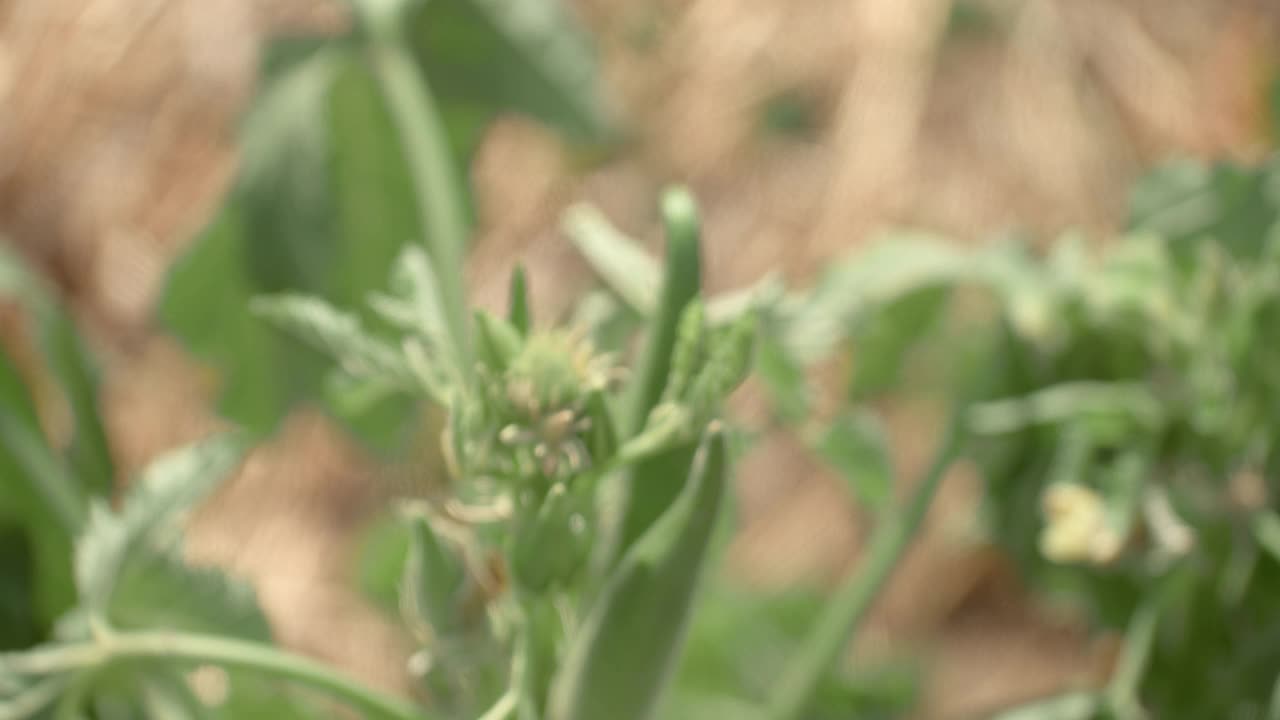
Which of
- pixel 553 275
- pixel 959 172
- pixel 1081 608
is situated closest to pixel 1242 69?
pixel 959 172

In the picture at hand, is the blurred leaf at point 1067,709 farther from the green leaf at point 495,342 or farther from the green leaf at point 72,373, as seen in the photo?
the green leaf at point 72,373

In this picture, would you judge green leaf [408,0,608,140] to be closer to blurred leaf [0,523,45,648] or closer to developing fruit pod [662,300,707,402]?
blurred leaf [0,523,45,648]

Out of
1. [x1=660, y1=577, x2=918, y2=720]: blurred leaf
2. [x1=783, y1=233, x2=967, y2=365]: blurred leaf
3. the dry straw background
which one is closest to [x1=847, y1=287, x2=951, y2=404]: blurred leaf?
[x1=783, y1=233, x2=967, y2=365]: blurred leaf

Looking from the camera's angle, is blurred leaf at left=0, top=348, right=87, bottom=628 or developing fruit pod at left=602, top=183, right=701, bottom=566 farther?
blurred leaf at left=0, top=348, right=87, bottom=628

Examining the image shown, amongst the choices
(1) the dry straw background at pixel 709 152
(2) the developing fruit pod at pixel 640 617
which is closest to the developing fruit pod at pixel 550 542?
(2) the developing fruit pod at pixel 640 617

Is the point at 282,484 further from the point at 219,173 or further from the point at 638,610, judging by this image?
the point at 638,610

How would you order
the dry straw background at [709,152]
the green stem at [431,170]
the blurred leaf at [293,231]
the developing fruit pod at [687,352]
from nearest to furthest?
the developing fruit pod at [687,352], the green stem at [431,170], the blurred leaf at [293,231], the dry straw background at [709,152]
